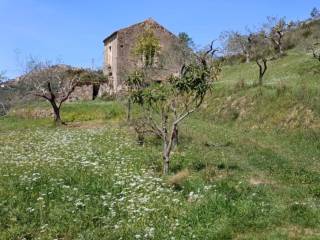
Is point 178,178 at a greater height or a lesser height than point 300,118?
lesser

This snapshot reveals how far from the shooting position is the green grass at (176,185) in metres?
12.9

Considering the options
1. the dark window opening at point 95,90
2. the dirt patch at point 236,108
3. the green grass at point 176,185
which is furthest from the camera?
the dark window opening at point 95,90

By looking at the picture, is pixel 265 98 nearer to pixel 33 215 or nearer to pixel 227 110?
pixel 227 110

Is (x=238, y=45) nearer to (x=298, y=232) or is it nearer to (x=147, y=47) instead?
(x=147, y=47)

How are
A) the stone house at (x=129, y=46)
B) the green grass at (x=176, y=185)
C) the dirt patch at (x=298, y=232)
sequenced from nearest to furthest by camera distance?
the dirt patch at (x=298, y=232)
the green grass at (x=176, y=185)
the stone house at (x=129, y=46)

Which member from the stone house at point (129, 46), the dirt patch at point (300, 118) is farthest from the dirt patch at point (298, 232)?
the stone house at point (129, 46)

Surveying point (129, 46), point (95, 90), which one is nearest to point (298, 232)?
point (129, 46)

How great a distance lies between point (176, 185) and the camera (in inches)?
660

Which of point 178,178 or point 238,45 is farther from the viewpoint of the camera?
point 238,45

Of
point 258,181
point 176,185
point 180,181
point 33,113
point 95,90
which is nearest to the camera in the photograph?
point 176,185

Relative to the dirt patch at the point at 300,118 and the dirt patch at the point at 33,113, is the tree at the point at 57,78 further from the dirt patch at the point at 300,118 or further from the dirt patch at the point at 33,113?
the dirt patch at the point at 300,118

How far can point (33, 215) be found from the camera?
545 inches

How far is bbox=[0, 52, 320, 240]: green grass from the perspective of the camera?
509 inches

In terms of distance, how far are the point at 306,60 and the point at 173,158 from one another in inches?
1171
